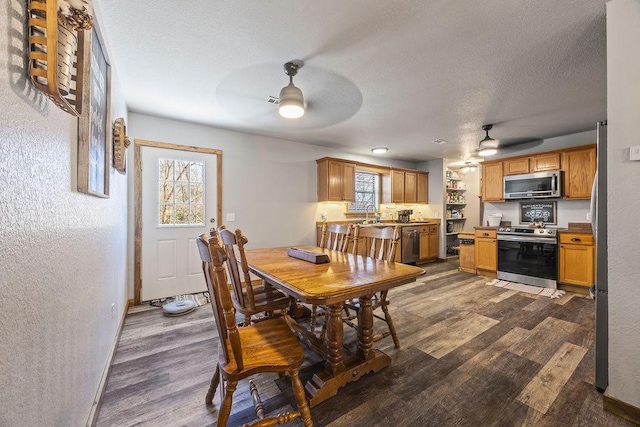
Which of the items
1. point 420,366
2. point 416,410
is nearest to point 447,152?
point 420,366

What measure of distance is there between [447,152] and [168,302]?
5701 mm

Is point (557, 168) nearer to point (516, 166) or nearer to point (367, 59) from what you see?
point (516, 166)

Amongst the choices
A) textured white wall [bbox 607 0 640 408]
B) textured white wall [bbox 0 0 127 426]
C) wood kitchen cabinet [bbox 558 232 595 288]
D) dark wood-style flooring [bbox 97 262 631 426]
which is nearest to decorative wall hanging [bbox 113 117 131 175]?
textured white wall [bbox 0 0 127 426]

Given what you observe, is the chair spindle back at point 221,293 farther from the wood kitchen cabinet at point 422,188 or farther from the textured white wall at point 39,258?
the wood kitchen cabinet at point 422,188

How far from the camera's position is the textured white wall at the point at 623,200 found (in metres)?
1.50

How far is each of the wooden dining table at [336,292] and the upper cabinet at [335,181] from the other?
276cm

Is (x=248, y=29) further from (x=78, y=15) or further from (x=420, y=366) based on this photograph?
(x=420, y=366)

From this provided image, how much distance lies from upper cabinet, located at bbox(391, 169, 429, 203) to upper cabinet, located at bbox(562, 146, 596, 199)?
266 centimetres

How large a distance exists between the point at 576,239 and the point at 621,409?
10.1 feet

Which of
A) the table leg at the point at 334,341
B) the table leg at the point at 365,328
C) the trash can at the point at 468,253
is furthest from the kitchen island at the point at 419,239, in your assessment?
the table leg at the point at 334,341

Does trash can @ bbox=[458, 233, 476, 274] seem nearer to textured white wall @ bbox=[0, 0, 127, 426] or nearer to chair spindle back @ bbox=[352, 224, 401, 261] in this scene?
chair spindle back @ bbox=[352, 224, 401, 261]

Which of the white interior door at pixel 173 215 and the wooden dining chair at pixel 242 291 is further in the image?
the white interior door at pixel 173 215

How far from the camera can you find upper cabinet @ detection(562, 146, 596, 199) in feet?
13.0

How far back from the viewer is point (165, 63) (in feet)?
7.37
